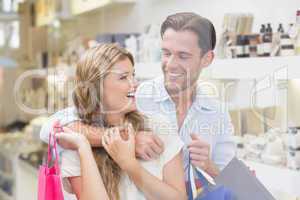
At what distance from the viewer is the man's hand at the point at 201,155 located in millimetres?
935

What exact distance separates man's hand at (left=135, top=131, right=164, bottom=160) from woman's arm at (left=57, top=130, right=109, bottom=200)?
98 mm

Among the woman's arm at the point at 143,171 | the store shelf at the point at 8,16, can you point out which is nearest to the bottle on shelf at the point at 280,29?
the woman's arm at the point at 143,171

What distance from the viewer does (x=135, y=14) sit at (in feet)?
3.98

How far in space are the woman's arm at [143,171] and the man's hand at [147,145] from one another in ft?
0.05

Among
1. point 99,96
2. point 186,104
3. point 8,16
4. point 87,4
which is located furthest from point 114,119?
point 8,16

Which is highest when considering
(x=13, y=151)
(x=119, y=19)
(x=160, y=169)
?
(x=119, y=19)

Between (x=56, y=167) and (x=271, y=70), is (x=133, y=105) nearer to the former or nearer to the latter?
(x=56, y=167)

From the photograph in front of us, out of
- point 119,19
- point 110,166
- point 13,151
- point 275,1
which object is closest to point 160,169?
point 110,166

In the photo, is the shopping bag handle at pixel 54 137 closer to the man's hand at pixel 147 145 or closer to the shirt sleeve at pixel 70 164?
the shirt sleeve at pixel 70 164

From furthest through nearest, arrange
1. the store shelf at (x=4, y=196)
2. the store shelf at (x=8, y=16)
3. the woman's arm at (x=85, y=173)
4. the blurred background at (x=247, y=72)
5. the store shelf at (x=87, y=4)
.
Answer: the store shelf at (x=4, y=196) → the store shelf at (x=8, y=16) → the store shelf at (x=87, y=4) → the blurred background at (x=247, y=72) → the woman's arm at (x=85, y=173)

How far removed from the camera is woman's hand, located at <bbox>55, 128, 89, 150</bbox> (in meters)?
0.90

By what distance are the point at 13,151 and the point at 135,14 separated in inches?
37.7

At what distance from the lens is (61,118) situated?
96cm

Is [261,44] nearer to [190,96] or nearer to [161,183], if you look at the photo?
[190,96]
